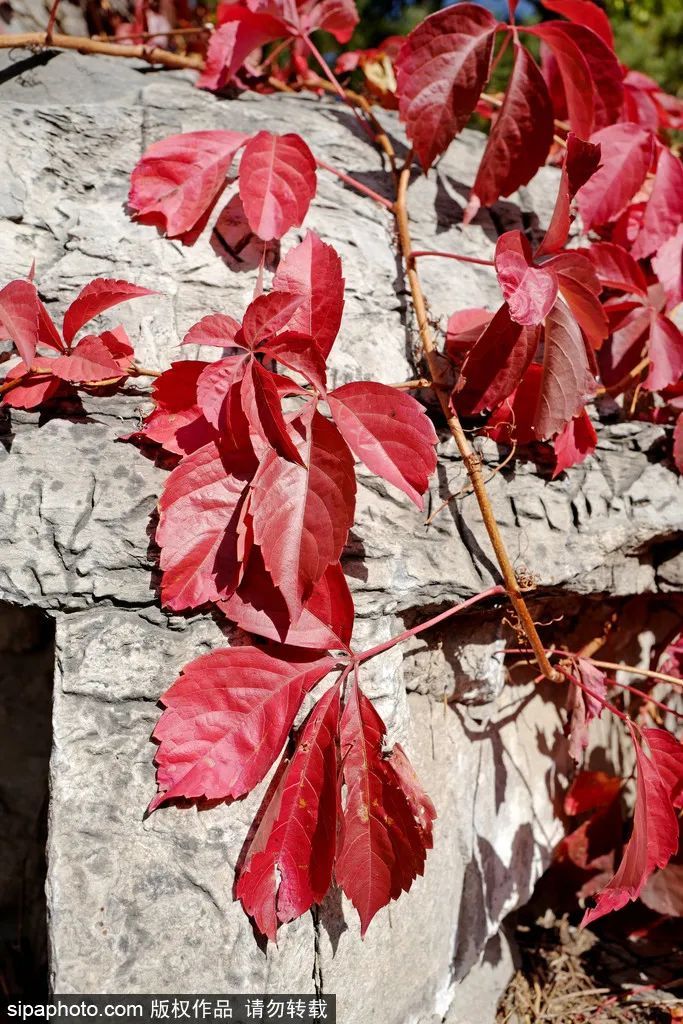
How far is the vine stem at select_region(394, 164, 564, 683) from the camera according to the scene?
3.24ft

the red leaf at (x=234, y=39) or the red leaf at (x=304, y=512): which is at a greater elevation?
the red leaf at (x=234, y=39)

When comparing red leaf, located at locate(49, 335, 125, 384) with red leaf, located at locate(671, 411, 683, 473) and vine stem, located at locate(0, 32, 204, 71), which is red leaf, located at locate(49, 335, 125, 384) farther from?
red leaf, located at locate(671, 411, 683, 473)

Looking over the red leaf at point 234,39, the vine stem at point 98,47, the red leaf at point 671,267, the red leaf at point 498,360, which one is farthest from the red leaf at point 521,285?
the vine stem at point 98,47

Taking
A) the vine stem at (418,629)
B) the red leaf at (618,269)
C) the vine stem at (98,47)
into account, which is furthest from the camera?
the vine stem at (98,47)

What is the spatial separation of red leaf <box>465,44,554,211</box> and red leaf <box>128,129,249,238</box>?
16.1 inches

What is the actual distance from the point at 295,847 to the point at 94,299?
73cm

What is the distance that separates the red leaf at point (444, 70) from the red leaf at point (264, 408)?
21.7 inches

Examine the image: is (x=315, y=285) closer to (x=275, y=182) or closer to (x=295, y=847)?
(x=275, y=182)

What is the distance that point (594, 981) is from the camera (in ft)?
4.14

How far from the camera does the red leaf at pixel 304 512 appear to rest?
0.81 metres

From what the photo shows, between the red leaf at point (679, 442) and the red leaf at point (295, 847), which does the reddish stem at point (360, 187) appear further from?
the red leaf at point (295, 847)

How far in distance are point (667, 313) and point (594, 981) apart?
1.15 meters

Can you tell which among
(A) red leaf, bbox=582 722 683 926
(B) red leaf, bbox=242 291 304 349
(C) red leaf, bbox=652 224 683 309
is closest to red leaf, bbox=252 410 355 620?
(B) red leaf, bbox=242 291 304 349

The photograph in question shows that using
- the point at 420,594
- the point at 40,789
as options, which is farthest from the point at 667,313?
→ the point at 40,789
